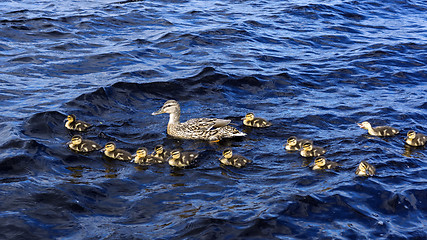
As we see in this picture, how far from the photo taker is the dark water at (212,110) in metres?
7.16

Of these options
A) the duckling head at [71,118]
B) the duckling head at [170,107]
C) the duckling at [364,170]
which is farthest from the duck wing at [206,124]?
the duckling at [364,170]

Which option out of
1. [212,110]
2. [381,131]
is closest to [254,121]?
[212,110]

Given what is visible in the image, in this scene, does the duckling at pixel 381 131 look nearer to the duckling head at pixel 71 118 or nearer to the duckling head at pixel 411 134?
the duckling head at pixel 411 134

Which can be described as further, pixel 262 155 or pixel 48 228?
pixel 262 155

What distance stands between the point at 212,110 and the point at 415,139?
4043 millimetres

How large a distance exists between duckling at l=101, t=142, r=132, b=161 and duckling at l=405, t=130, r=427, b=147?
4.86 metres

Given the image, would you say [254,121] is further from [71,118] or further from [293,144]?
[71,118]

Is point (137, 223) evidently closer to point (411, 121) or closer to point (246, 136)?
point (246, 136)

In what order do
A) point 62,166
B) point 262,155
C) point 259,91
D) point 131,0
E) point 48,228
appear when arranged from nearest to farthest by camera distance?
1. point 48,228
2. point 62,166
3. point 262,155
4. point 259,91
5. point 131,0

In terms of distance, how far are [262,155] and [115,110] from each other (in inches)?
136

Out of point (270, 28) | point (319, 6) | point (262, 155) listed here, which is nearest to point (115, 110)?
point (262, 155)

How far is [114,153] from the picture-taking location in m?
8.80

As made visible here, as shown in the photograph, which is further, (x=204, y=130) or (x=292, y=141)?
(x=204, y=130)

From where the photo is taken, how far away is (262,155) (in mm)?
9195
